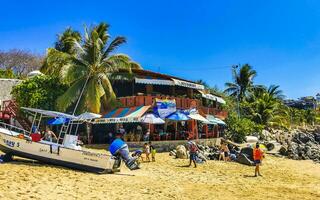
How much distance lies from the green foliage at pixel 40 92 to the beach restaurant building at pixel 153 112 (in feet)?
12.5

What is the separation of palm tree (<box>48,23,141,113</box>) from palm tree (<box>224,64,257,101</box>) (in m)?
25.1

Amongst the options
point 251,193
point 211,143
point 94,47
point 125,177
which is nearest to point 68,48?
point 94,47

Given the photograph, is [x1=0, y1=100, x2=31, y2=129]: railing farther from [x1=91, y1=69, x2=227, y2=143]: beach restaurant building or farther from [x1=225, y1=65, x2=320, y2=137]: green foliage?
[x1=225, y1=65, x2=320, y2=137]: green foliage

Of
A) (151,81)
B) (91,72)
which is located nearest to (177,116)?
(151,81)

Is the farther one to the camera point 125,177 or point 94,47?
point 94,47

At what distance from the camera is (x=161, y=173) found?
1688cm

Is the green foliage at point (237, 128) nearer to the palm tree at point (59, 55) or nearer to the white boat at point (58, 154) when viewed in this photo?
the palm tree at point (59, 55)

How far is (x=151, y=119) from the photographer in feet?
78.2

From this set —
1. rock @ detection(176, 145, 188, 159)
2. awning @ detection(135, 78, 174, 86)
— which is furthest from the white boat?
awning @ detection(135, 78, 174, 86)

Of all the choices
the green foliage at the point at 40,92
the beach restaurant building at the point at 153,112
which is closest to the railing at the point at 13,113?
the green foliage at the point at 40,92

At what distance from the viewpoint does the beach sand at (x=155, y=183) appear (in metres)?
11.6

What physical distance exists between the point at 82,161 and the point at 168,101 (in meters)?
11.5

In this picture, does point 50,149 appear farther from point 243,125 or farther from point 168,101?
point 243,125

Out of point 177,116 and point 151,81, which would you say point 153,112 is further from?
point 151,81
